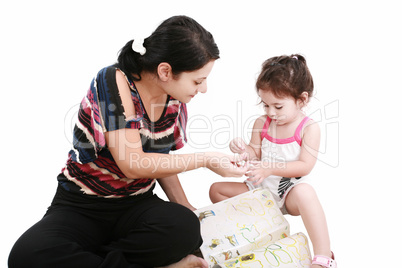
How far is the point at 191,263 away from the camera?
1.66 metres

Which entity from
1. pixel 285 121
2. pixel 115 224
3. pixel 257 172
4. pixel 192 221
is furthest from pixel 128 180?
pixel 285 121

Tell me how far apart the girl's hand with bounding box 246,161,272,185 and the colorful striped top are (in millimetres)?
355

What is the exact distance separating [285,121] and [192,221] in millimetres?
672

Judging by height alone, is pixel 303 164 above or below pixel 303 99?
below

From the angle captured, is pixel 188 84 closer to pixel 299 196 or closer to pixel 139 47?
pixel 139 47

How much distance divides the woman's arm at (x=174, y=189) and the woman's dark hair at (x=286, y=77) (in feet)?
1.93

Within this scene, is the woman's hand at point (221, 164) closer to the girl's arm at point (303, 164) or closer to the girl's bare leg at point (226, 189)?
the girl's arm at point (303, 164)

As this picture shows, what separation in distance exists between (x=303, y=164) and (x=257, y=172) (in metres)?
0.21

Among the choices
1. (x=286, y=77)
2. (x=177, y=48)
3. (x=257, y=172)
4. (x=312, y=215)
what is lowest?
(x=312, y=215)

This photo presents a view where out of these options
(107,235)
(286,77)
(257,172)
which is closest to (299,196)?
(257,172)

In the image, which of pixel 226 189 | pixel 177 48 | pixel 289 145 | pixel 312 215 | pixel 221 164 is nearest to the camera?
pixel 177 48

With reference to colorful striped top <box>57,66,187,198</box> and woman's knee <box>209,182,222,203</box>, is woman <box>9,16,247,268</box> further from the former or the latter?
woman's knee <box>209,182,222,203</box>

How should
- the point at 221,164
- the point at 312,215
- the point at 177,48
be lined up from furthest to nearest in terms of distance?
the point at 312,215 < the point at 221,164 < the point at 177,48

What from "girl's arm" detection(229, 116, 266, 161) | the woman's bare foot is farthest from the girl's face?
the woman's bare foot
